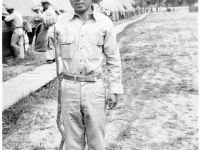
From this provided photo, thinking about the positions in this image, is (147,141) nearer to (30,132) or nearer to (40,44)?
(30,132)

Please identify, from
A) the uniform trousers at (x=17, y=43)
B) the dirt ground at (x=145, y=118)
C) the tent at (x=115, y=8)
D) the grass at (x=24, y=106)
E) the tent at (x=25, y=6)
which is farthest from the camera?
the tent at (x=115, y=8)

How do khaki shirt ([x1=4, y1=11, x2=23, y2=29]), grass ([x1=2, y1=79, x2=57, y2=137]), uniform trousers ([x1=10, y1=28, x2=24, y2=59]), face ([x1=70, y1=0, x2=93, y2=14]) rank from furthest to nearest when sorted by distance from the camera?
1. uniform trousers ([x1=10, y1=28, x2=24, y2=59])
2. khaki shirt ([x1=4, y1=11, x2=23, y2=29])
3. grass ([x1=2, y1=79, x2=57, y2=137])
4. face ([x1=70, y1=0, x2=93, y2=14])

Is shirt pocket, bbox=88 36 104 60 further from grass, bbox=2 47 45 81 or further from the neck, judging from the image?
grass, bbox=2 47 45 81

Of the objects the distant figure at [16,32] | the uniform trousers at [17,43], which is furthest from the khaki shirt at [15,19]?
the uniform trousers at [17,43]

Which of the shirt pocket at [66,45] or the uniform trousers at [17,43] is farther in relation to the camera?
the uniform trousers at [17,43]

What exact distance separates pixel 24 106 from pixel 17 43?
5.20m

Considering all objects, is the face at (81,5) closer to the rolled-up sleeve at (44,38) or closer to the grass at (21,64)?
the rolled-up sleeve at (44,38)

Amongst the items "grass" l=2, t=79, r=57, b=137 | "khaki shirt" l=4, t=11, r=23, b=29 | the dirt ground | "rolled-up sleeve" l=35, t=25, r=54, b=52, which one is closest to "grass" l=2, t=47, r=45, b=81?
"khaki shirt" l=4, t=11, r=23, b=29

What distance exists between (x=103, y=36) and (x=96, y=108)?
1.99 ft

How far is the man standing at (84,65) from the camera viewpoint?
2662 millimetres

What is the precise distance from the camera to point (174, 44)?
1284cm

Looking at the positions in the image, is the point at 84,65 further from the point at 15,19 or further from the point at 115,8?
the point at 115,8

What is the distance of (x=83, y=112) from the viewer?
2.73m

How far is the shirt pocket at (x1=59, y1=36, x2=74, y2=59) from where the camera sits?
2668mm
